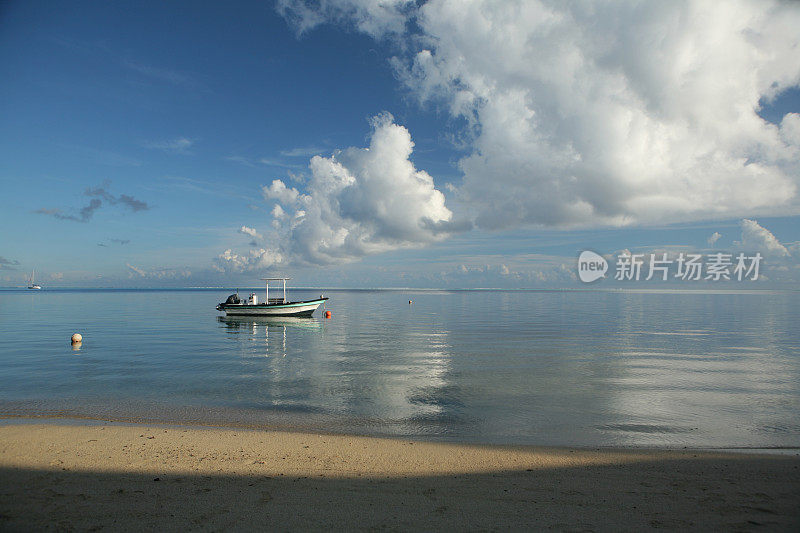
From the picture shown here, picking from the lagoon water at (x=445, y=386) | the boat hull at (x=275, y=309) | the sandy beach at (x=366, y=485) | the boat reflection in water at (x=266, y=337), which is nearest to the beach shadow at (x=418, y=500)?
the sandy beach at (x=366, y=485)

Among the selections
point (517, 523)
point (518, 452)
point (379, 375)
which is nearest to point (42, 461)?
point (517, 523)

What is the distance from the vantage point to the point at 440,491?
26.9 feet

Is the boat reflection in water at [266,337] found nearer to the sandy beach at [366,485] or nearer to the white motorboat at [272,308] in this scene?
the white motorboat at [272,308]

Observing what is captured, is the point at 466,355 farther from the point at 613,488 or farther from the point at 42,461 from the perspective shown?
the point at 42,461

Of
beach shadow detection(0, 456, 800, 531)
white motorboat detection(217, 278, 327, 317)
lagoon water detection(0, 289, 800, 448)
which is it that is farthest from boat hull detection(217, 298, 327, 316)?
beach shadow detection(0, 456, 800, 531)

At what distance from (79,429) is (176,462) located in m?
4.87

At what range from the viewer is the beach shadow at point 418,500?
685 cm

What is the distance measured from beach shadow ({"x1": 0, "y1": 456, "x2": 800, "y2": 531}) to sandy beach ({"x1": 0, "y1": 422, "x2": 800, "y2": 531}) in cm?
3

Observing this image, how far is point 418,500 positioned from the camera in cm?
775

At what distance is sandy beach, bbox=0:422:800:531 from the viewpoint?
6.96 metres

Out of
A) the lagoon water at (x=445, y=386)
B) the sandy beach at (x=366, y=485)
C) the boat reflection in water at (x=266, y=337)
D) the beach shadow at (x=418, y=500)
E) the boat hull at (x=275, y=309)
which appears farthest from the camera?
the boat hull at (x=275, y=309)

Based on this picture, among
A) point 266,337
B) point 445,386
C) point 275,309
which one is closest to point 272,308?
point 275,309

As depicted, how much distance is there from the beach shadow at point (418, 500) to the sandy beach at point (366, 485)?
0.03m

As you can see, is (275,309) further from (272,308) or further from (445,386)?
(445,386)
